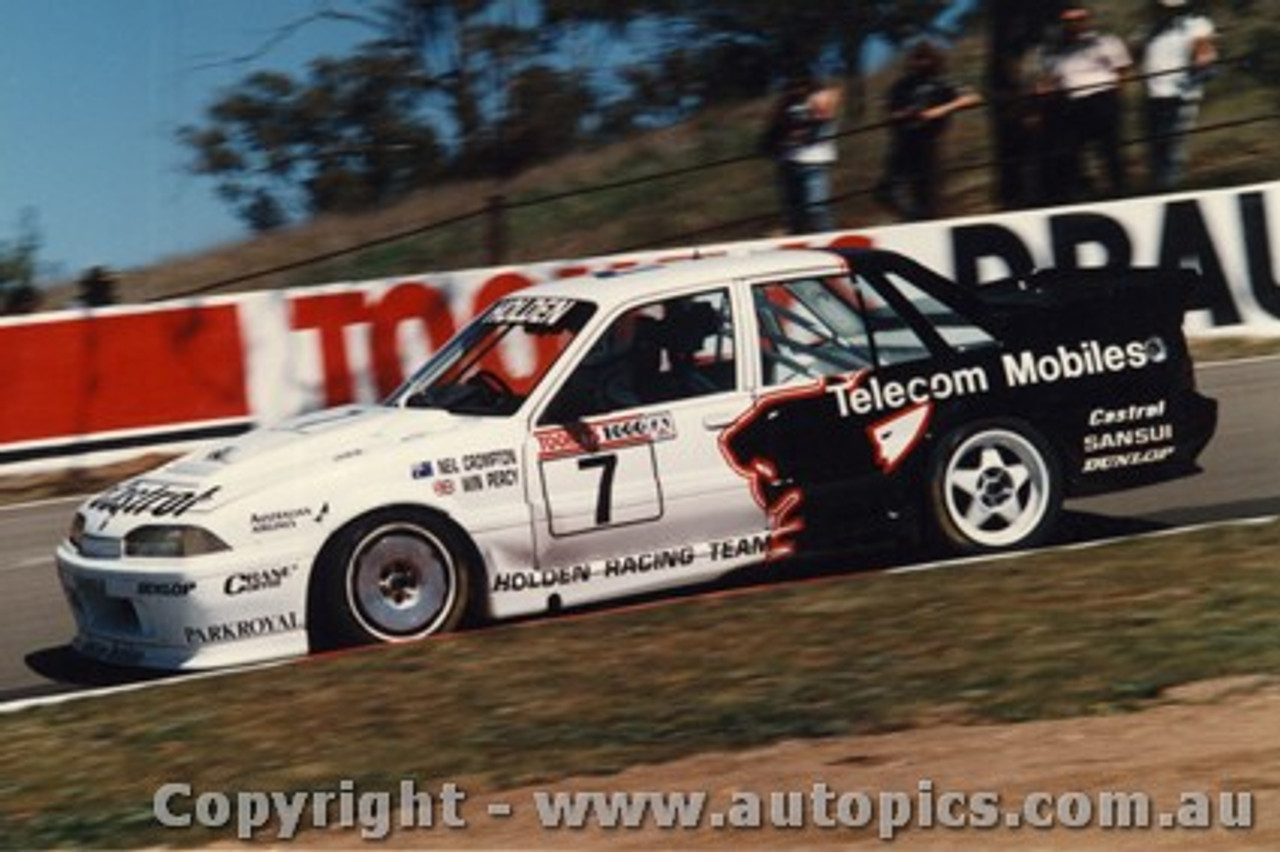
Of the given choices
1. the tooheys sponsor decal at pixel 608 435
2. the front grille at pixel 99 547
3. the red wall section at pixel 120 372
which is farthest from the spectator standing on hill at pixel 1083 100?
the front grille at pixel 99 547

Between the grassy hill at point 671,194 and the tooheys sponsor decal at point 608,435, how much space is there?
12618 mm

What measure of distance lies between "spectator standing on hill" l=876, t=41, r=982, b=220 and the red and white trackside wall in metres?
1.63

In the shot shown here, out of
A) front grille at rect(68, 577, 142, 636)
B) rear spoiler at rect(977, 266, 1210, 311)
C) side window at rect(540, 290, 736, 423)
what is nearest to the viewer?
front grille at rect(68, 577, 142, 636)

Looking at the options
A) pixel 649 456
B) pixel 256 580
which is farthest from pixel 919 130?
pixel 256 580

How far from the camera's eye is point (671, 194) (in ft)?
89.6

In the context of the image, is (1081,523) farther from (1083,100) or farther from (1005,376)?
(1083,100)

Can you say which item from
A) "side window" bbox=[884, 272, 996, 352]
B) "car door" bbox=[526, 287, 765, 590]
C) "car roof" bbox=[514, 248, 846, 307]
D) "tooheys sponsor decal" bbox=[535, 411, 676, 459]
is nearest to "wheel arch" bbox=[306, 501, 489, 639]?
"car door" bbox=[526, 287, 765, 590]

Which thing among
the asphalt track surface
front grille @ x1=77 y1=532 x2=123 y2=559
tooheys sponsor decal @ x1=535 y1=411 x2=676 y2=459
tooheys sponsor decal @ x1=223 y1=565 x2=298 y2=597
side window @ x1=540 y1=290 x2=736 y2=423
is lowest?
the asphalt track surface

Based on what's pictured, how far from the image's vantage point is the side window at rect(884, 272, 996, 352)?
31.9 feet

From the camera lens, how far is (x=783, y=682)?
7711 millimetres

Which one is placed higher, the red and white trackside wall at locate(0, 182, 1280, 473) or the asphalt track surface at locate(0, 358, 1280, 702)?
the red and white trackside wall at locate(0, 182, 1280, 473)

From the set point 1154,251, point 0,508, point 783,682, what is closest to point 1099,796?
point 783,682

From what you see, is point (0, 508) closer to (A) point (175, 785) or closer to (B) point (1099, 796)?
(A) point (175, 785)

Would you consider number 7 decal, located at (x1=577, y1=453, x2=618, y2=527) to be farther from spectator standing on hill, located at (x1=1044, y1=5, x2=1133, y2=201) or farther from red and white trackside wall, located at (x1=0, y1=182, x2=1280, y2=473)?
spectator standing on hill, located at (x1=1044, y1=5, x2=1133, y2=201)
